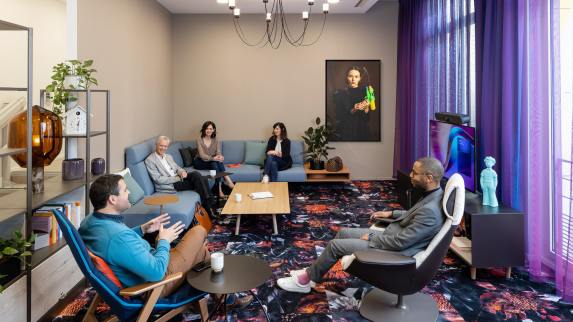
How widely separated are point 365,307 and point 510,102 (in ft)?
7.37

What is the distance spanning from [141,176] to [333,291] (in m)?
2.93

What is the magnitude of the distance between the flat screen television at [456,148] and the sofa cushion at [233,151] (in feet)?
11.7

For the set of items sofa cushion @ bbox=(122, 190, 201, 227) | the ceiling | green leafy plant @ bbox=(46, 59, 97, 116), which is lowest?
sofa cushion @ bbox=(122, 190, 201, 227)

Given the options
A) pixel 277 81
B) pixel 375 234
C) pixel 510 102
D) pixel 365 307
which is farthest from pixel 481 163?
pixel 277 81

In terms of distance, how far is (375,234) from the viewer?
3.12 meters

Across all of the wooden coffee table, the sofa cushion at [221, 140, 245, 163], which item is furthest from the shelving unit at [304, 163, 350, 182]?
the wooden coffee table

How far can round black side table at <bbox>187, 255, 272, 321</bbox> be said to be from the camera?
7.92ft

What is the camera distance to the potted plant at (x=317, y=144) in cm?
747

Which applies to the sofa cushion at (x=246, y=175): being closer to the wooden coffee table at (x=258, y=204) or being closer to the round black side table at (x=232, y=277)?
the wooden coffee table at (x=258, y=204)

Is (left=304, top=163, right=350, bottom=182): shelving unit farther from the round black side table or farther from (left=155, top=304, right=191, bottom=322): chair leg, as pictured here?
(left=155, top=304, right=191, bottom=322): chair leg

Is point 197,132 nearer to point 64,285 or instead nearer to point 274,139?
point 274,139

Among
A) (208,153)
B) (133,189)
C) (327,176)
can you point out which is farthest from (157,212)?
(327,176)

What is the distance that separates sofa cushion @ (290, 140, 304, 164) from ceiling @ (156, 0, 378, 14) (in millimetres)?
2357

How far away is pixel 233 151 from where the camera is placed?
771cm
